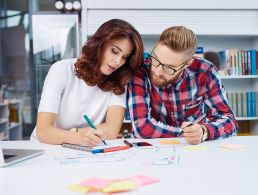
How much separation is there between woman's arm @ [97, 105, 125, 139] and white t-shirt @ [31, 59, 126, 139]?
3cm

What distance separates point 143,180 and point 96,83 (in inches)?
35.6

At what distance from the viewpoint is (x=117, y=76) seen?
1730 millimetres

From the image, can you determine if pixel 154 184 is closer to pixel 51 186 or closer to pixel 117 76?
pixel 51 186

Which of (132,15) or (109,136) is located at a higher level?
(132,15)

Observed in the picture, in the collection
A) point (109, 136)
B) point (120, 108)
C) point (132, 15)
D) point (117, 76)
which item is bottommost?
→ point (109, 136)

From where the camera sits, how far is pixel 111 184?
0.83 m

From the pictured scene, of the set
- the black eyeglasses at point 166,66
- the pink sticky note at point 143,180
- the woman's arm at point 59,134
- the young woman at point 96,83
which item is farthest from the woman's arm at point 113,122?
the pink sticky note at point 143,180

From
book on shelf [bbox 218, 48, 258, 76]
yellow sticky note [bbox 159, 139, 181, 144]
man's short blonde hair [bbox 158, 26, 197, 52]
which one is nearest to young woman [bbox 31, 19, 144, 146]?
man's short blonde hair [bbox 158, 26, 197, 52]

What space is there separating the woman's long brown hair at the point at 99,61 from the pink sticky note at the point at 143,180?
2.67 feet

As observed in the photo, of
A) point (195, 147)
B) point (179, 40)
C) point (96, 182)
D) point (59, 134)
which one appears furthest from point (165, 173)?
point (179, 40)

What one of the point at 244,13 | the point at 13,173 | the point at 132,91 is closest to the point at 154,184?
the point at 13,173

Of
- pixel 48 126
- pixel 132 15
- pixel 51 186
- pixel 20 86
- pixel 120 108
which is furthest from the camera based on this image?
pixel 20 86

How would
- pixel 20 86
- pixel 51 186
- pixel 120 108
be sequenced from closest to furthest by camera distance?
pixel 51 186 < pixel 120 108 < pixel 20 86

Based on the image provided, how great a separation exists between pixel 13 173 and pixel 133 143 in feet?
1.84
